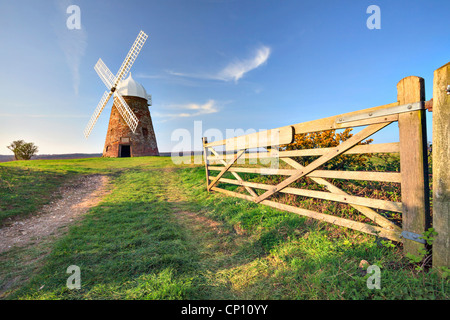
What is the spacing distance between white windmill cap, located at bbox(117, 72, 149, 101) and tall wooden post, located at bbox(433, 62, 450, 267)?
3154cm

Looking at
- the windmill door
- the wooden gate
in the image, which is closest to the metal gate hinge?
the wooden gate

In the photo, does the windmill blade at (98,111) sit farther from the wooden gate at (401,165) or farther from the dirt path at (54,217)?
the wooden gate at (401,165)

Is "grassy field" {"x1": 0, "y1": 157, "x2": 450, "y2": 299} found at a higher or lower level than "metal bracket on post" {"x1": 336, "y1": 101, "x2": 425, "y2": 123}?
lower

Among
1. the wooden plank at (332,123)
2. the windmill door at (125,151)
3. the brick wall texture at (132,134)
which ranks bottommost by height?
the wooden plank at (332,123)

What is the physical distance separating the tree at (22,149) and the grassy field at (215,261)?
127 ft

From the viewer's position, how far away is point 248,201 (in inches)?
245

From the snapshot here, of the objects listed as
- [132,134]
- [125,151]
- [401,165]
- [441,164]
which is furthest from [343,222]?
[125,151]

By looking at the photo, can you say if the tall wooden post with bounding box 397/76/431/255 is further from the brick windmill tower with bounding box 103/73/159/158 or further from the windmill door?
the windmill door

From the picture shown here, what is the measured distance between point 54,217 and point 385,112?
9.68 metres

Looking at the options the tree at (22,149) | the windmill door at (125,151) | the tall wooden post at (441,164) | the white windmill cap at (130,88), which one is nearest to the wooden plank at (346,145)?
the tall wooden post at (441,164)

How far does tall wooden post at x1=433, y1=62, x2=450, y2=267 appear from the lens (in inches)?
100

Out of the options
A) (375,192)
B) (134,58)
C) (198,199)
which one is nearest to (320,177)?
(375,192)

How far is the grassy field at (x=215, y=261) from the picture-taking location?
2.58 m
